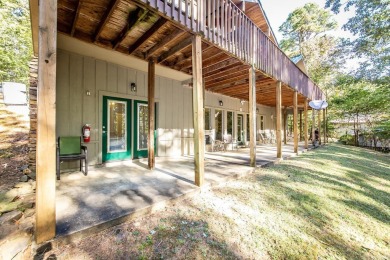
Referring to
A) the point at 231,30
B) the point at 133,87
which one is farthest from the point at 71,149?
the point at 231,30

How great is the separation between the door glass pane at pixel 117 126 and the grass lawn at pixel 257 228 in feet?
10.5

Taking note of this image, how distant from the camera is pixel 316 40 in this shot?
713 inches

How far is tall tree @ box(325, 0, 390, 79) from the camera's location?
10305 millimetres

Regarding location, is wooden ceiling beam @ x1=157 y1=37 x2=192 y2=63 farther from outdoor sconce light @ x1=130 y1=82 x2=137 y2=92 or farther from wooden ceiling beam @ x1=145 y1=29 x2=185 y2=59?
outdoor sconce light @ x1=130 y1=82 x2=137 y2=92

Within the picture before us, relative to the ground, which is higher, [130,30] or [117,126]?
[130,30]

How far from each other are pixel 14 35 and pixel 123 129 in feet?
44.1

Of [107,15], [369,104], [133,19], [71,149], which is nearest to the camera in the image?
[107,15]

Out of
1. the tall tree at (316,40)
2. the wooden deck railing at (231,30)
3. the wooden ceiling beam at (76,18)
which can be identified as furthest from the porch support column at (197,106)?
the tall tree at (316,40)

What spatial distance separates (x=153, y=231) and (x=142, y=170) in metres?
2.51

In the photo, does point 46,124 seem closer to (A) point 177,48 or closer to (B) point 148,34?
(B) point 148,34

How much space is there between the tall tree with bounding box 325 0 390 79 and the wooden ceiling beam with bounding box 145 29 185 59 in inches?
525

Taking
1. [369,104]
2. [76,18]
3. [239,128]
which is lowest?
[239,128]

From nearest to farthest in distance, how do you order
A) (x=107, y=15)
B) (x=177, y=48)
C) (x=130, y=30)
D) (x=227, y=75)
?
(x=107, y=15)
(x=130, y=30)
(x=177, y=48)
(x=227, y=75)

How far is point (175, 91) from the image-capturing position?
261 inches
